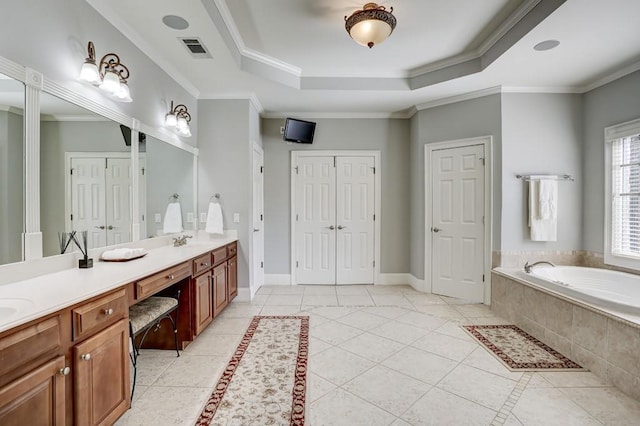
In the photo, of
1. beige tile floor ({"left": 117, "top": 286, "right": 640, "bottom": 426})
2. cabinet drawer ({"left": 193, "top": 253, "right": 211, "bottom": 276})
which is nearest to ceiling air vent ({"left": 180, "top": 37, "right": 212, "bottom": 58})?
cabinet drawer ({"left": 193, "top": 253, "right": 211, "bottom": 276})

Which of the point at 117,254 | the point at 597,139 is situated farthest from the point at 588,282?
the point at 117,254

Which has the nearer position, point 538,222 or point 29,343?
point 29,343

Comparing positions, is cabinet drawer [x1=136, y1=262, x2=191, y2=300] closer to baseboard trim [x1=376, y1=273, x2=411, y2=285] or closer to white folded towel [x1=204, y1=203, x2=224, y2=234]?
white folded towel [x1=204, y1=203, x2=224, y2=234]

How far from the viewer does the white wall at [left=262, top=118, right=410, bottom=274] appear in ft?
14.8

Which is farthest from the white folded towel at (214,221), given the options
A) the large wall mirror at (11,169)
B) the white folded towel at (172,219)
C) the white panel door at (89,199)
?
the large wall mirror at (11,169)

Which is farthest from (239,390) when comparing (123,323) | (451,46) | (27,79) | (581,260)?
(581,260)

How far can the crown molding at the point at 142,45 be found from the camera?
2.10 metres

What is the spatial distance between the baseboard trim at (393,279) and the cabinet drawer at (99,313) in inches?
141

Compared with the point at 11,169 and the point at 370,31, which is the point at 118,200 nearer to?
the point at 11,169

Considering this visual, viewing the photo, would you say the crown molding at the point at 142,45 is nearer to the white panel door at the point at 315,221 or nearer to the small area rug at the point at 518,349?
the white panel door at the point at 315,221

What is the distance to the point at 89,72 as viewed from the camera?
1876 millimetres

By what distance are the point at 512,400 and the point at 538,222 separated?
2276mm

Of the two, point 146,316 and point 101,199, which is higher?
point 101,199

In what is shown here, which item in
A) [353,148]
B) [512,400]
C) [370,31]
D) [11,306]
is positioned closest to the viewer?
[11,306]
